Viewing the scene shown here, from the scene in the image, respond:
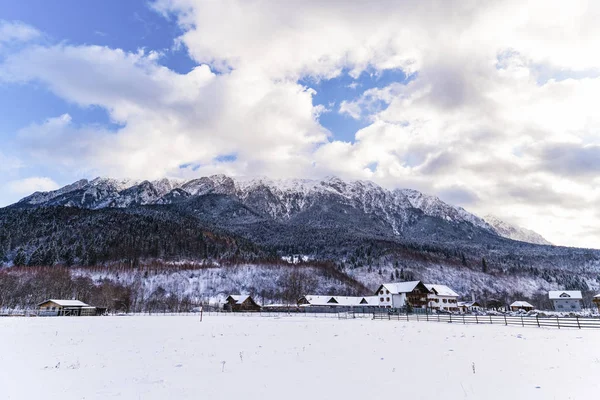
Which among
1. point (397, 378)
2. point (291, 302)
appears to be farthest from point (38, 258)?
point (397, 378)

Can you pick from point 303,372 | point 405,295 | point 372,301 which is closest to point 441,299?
point 405,295

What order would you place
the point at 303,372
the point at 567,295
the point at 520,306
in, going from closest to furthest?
the point at 303,372, the point at 520,306, the point at 567,295

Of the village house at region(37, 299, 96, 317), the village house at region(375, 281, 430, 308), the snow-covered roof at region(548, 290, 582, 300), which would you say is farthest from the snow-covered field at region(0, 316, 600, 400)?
the snow-covered roof at region(548, 290, 582, 300)

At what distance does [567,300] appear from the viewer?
12750cm

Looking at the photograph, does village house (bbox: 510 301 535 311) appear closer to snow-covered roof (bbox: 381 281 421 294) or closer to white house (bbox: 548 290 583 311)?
white house (bbox: 548 290 583 311)

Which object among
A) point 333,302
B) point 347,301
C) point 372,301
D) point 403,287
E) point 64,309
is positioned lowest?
point 64,309

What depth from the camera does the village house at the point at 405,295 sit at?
116438 mm

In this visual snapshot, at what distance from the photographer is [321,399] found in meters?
11.8

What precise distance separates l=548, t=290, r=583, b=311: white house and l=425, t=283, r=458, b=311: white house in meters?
35.8

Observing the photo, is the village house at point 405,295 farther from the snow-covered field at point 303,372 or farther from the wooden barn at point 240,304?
the snow-covered field at point 303,372

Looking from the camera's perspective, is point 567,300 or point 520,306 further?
point 567,300

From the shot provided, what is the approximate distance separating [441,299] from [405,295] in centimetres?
1604

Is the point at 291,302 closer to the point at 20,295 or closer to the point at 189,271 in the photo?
the point at 189,271

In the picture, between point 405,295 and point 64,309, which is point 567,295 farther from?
point 64,309
